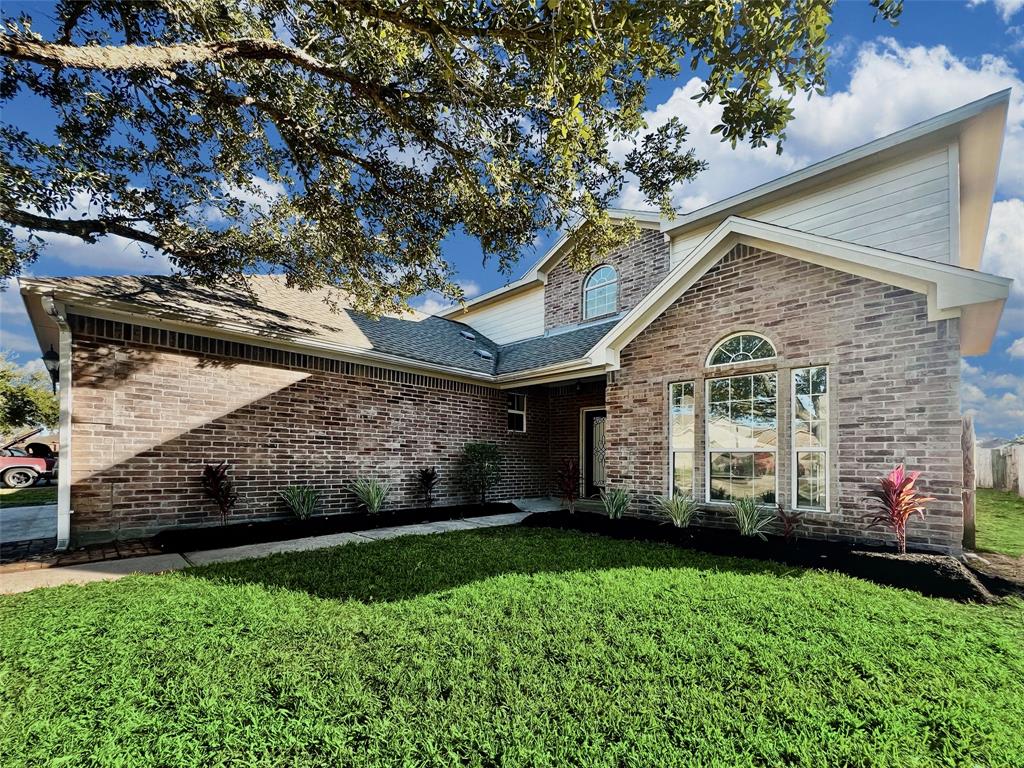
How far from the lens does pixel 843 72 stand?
5.05 meters

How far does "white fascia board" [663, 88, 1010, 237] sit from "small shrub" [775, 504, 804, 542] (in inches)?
248

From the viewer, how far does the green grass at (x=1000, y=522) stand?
6.68 m

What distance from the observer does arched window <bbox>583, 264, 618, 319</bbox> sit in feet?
40.5

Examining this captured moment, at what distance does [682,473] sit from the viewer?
7867 mm

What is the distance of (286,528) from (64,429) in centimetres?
326

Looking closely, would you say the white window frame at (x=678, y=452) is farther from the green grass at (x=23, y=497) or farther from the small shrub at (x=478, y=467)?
the green grass at (x=23, y=497)

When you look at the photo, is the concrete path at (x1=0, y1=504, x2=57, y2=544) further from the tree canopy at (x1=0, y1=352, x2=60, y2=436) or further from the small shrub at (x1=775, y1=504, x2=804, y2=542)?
the tree canopy at (x1=0, y1=352, x2=60, y2=436)

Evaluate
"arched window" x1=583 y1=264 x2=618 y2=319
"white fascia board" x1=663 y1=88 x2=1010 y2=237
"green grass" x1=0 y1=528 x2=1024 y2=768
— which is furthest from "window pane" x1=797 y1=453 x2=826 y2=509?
"arched window" x1=583 y1=264 x2=618 y2=319

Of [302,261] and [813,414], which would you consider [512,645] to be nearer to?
[813,414]

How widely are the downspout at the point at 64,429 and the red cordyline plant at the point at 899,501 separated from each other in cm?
1062

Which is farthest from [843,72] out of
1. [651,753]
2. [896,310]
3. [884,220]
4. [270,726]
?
[270,726]

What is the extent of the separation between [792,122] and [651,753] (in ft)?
18.5

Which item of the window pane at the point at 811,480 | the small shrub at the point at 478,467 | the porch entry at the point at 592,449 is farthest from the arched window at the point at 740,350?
the small shrub at the point at 478,467

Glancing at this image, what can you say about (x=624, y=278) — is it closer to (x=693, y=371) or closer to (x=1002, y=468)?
(x=693, y=371)
